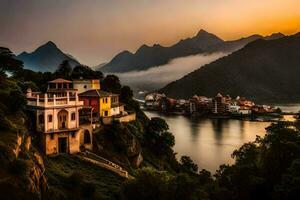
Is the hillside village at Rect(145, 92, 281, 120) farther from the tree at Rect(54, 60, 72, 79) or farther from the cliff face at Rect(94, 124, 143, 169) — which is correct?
the cliff face at Rect(94, 124, 143, 169)

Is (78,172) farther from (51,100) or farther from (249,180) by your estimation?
(249,180)

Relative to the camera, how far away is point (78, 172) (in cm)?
2042

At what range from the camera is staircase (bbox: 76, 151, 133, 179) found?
2373cm

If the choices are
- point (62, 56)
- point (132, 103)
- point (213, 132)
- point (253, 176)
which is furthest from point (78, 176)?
point (62, 56)

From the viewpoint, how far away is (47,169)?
1945 cm

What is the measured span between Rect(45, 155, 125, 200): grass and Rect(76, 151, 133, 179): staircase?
34 centimetres

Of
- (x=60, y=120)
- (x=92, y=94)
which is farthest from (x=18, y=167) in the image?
(x=92, y=94)

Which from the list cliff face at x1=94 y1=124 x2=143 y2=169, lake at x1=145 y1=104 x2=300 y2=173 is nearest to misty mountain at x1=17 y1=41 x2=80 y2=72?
lake at x1=145 y1=104 x2=300 y2=173

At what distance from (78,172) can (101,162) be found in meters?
3.90

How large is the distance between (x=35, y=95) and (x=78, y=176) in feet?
27.1

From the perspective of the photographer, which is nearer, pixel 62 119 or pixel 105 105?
pixel 62 119

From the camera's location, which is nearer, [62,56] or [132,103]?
[132,103]

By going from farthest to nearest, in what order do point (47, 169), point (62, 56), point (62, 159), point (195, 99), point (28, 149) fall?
point (62, 56), point (195, 99), point (62, 159), point (47, 169), point (28, 149)

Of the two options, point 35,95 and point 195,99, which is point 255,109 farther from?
point 35,95
